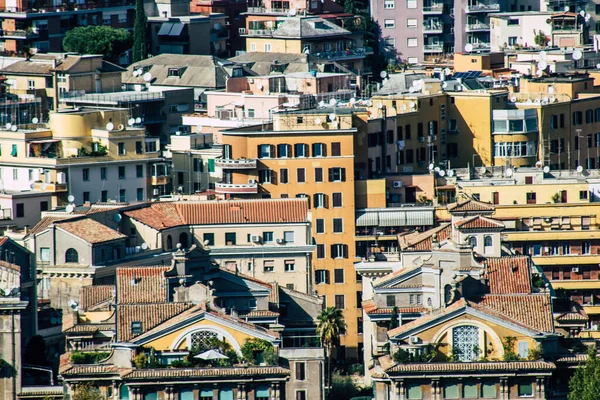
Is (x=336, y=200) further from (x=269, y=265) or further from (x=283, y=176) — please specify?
(x=269, y=265)

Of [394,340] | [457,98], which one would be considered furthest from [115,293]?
[457,98]

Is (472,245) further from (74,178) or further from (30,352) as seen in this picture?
(74,178)

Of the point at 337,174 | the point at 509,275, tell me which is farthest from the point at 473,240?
the point at 337,174

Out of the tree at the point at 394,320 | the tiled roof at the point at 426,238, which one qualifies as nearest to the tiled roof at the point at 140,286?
the tree at the point at 394,320

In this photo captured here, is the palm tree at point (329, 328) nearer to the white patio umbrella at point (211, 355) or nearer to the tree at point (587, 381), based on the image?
the white patio umbrella at point (211, 355)

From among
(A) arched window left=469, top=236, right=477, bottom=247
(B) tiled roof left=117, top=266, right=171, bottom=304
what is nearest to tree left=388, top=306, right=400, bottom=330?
(B) tiled roof left=117, top=266, right=171, bottom=304

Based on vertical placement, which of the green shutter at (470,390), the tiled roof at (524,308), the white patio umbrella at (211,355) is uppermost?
the tiled roof at (524,308)

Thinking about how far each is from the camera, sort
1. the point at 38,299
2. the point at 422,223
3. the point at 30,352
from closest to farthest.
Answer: the point at 30,352 < the point at 38,299 < the point at 422,223
